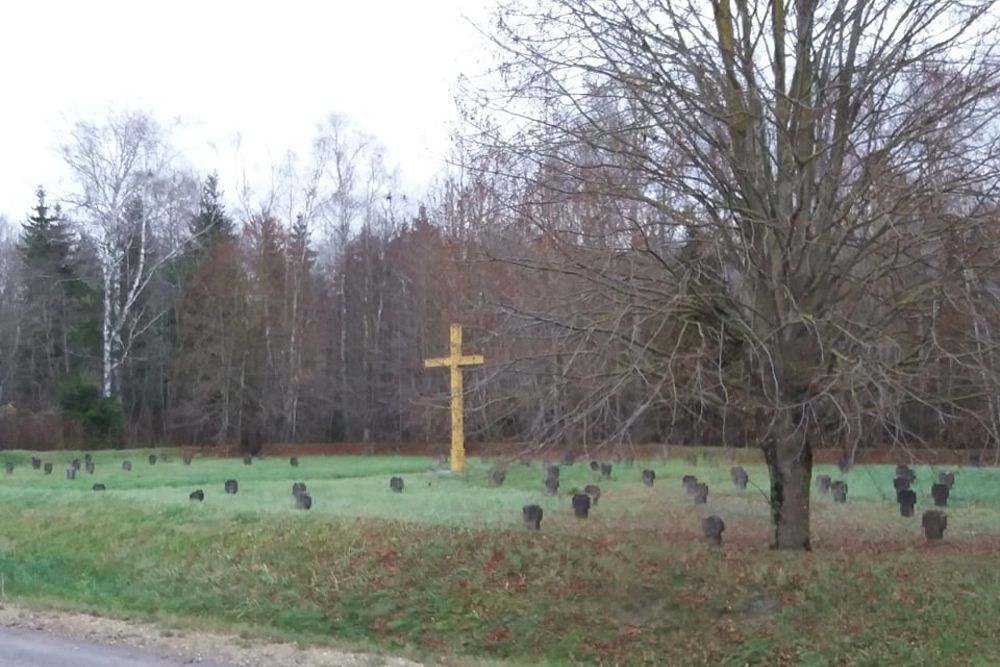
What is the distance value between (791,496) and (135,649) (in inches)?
296

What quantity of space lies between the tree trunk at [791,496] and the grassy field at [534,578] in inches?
12.9

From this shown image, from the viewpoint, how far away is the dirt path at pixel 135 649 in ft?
30.1

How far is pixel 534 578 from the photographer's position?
12414mm

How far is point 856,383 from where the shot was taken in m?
10.4

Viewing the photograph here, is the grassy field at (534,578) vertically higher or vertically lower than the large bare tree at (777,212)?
lower

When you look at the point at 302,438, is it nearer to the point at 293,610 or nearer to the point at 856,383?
the point at 293,610

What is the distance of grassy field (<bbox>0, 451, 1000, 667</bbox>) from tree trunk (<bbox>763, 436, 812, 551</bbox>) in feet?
1.08

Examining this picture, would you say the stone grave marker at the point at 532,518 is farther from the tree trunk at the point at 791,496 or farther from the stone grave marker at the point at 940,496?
the stone grave marker at the point at 940,496

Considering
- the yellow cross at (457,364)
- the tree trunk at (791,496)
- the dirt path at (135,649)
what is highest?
the yellow cross at (457,364)

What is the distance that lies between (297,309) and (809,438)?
1790 inches

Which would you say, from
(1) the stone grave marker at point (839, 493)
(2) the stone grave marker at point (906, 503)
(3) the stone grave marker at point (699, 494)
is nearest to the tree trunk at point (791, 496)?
(2) the stone grave marker at point (906, 503)

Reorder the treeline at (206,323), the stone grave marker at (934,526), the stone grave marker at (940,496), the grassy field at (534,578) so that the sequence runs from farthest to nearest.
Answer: the treeline at (206,323) → the stone grave marker at (940,496) → the stone grave marker at (934,526) → the grassy field at (534,578)

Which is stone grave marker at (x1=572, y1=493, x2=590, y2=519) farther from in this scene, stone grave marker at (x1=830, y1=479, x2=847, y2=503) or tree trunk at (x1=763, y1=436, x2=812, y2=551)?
stone grave marker at (x1=830, y1=479, x2=847, y2=503)

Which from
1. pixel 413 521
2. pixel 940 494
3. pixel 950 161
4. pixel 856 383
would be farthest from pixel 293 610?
pixel 940 494
